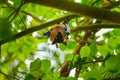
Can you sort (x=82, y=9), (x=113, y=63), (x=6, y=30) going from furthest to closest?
(x=113, y=63) < (x=82, y=9) < (x=6, y=30)

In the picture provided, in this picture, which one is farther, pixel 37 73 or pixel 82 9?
pixel 37 73

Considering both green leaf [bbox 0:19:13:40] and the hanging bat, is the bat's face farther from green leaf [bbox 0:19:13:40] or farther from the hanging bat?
green leaf [bbox 0:19:13:40]

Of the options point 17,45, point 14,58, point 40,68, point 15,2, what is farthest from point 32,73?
point 14,58

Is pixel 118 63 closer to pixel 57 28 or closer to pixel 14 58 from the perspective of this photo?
pixel 57 28

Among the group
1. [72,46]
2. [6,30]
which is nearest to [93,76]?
[6,30]

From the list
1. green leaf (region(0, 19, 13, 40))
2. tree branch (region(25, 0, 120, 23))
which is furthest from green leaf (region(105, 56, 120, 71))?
green leaf (region(0, 19, 13, 40))

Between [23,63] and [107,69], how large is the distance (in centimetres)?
92

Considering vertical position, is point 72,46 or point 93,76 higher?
point 93,76

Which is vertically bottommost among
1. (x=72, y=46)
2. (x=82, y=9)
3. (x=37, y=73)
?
(x=72, y=46)

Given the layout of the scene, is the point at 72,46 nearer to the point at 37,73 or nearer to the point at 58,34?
the point at 58,34

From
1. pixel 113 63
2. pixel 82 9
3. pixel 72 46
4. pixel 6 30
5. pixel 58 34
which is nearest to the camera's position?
pixel 6 30

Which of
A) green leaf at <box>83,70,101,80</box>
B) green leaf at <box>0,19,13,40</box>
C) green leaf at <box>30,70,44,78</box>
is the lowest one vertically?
green leaf at <box>30,70,44,78</box>

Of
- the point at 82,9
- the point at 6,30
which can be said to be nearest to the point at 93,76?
the point at 82,9

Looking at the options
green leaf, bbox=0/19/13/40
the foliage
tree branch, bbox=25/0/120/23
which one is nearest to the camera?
green leaf, bbox=0/19/13/40
